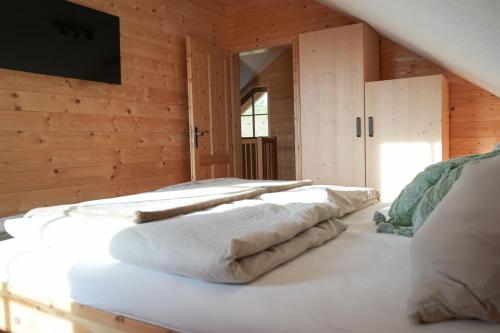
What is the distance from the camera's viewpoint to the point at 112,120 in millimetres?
3568

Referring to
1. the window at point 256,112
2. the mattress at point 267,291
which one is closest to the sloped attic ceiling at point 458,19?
the mattress at point 267,291

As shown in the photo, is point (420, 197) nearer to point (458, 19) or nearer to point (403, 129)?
point (458, 19)

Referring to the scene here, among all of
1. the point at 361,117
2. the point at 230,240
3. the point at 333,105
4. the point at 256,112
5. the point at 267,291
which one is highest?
the point at 256,112

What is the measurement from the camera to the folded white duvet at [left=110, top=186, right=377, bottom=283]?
103 centimetres

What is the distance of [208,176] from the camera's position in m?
4.43

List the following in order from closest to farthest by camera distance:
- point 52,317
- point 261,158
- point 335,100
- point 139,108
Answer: point 52,317 < point 139,108 < point 335,100 < point 261,158

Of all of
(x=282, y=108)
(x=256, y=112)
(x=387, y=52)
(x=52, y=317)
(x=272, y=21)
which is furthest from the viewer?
(x=256, y=112)

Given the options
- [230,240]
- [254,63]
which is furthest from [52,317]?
[254,63]

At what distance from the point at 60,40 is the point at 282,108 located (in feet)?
14.4

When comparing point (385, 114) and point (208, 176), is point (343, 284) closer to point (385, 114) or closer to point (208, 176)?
point (385, 114)

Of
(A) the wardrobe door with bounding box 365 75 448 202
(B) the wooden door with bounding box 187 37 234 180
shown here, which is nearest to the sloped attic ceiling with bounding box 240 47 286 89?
(B) the wooden door with bounding box 187 37 234 180

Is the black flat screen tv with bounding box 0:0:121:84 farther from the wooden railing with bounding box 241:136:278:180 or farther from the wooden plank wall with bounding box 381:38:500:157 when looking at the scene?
the wooden railing with bounding box 241:136:278:180

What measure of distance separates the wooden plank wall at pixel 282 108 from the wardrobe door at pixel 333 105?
2.61 metres

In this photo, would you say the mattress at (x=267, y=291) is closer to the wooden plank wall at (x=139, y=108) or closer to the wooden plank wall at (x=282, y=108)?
the wooden plank wall at (x=139, y=108)
